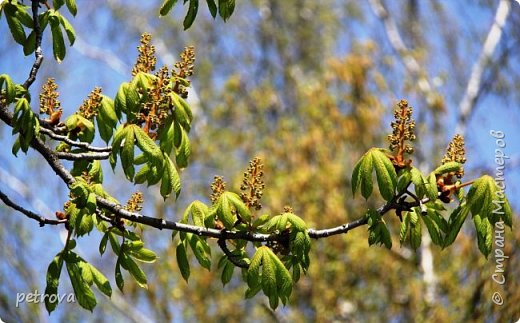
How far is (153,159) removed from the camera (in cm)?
259

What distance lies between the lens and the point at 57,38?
2988 mm

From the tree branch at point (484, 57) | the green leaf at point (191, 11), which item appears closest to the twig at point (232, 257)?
the green leaf at point (191, 11)

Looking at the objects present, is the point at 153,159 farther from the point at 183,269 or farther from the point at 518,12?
the point at 518,12

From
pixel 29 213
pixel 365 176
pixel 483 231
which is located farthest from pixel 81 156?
pixel 483 231

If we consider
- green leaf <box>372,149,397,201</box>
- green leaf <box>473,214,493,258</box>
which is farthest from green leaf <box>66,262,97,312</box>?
green leaf <box>473,214,493,258</box>

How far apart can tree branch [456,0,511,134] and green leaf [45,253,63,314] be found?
27.8ft

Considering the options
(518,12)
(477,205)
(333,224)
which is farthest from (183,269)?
(518,12)

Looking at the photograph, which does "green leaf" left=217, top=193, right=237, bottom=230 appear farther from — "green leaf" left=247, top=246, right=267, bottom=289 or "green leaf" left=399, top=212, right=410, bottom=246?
"green leaf" left=399, top=212, right=410, bottom=246

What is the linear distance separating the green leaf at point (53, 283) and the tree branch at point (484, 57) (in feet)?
27.8

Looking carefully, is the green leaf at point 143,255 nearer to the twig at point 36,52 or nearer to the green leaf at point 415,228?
the twig at point 36,52

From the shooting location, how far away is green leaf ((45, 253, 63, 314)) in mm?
2713

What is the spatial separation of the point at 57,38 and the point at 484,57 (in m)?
8.77

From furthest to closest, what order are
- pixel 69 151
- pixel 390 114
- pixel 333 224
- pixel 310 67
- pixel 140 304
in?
pixel 310 67
pixel 140 304
pixel 390 114
pixel 333 224
pixel 69 151

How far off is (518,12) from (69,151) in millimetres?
8772
